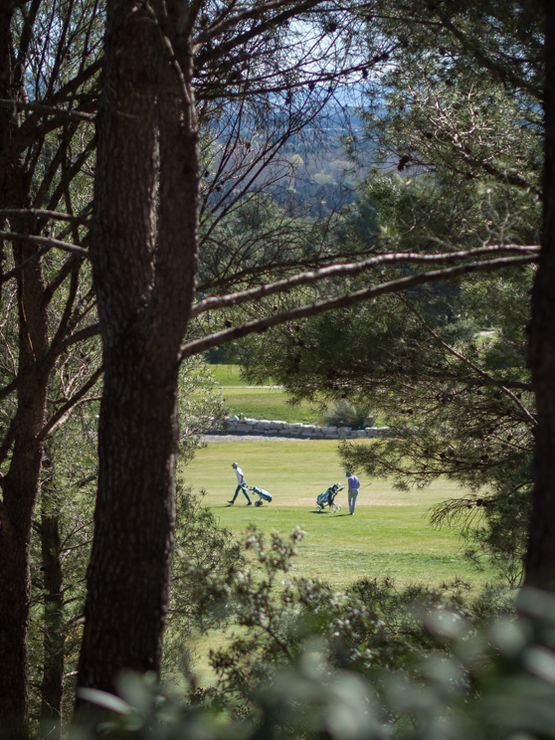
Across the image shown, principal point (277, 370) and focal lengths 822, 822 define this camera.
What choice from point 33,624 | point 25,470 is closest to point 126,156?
point 25,470

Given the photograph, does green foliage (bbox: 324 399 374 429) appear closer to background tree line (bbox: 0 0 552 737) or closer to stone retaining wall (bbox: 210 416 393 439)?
stone retaining wall (bbox: 210 416 393 439)

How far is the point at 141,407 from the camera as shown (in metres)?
2.89

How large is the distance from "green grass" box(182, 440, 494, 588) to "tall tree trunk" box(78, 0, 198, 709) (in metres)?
5.58

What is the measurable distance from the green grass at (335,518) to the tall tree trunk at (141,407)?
558 centimetres

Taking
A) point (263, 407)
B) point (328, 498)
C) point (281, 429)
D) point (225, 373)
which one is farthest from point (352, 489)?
point (225, 373)

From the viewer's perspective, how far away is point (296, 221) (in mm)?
4598

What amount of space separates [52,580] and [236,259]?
14.3 ft

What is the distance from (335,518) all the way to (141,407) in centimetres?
1520

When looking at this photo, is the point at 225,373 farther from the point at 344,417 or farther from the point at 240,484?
the point at 240,484

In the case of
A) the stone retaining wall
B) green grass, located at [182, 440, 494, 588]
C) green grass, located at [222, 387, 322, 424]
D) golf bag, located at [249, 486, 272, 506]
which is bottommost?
green grass, located at [182, 440, 494, 588]

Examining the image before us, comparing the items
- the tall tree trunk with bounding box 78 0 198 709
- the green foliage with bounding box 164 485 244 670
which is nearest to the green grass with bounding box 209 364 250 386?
the green foliage with bounding box 164 485 244 670

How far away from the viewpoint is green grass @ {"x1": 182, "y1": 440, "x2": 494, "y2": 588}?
44.2 ft

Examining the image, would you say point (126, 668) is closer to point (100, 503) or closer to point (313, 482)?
point (100, 503)

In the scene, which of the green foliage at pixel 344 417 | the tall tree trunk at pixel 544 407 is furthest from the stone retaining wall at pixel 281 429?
the tall tree trunk at pixel 544 407
